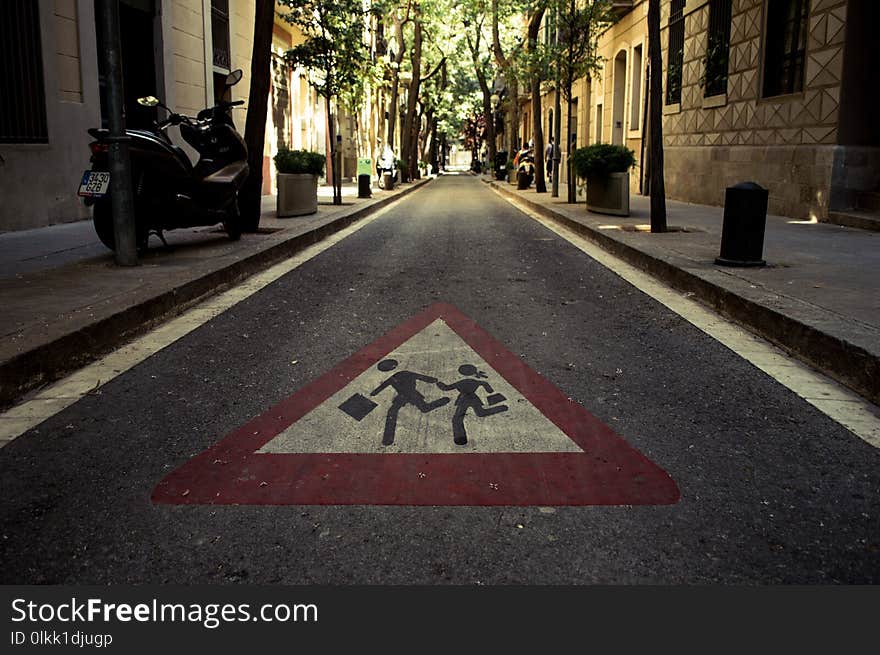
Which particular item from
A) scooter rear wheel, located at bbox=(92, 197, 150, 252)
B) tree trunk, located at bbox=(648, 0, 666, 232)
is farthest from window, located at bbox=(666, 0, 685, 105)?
scooter rear wheel, located at bbox=(92, 197, 150, 252)

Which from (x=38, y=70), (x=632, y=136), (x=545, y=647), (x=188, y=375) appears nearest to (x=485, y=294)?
(x=188, y=375)

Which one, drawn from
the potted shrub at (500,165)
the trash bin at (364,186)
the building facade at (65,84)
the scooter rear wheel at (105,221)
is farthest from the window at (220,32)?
the potted shrub at (500,165)

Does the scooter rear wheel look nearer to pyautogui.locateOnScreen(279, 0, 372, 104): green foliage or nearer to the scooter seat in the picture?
the scooter seat

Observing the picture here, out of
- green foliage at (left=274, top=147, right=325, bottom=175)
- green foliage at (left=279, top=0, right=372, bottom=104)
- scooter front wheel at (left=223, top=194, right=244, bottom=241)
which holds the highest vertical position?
green foliage at (left=279, top=0, right=372, bottom=104)

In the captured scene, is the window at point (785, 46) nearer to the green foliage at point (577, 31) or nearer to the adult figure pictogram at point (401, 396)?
the green foliage at point (577, 31)

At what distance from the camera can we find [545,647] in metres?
1.91

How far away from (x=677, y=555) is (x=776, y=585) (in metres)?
0.28

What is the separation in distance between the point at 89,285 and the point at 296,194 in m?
7.59

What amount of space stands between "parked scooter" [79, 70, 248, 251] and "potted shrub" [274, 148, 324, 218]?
3.61 meters

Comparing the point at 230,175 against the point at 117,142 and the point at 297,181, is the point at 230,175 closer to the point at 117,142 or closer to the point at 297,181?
the point at 117,142

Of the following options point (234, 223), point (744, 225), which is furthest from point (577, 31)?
point (744, 225)

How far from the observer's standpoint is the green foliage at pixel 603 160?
13547mm

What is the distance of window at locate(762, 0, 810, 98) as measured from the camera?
12.9 m

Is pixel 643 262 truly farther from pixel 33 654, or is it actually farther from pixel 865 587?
pixel 33 654
